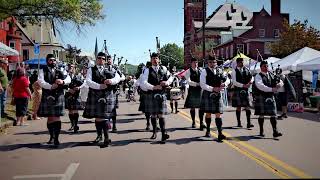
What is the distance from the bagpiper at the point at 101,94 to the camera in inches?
359

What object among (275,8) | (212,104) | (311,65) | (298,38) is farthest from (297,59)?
(275,8)

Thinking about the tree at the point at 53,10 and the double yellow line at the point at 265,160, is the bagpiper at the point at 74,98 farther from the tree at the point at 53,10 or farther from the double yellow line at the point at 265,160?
the tree at the point at 53,10

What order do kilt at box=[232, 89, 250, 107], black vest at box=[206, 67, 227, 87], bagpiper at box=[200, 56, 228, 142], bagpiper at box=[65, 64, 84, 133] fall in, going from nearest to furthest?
bagpiper at box=[200, 56, 228, 142] < black vest at box=[206, 67, 227, 87] < bagpiper at box=[65, 64, 84, 133] < kilt at box=[232, 89, 250, 107]

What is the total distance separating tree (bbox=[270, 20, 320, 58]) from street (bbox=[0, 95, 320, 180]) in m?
38.0

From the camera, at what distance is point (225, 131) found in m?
11.4

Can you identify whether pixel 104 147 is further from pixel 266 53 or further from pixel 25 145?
pixel 266 53

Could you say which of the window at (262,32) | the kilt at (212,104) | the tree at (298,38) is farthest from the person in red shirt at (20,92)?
the window at (262,32)

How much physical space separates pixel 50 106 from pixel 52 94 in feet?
0.88

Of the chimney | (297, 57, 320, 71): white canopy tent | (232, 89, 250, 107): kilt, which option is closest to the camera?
(232, 89, 250, 107): kilt

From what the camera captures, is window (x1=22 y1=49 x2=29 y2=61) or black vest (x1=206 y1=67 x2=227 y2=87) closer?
black vest (x1=206 y1=67 x2=227 y2=87)

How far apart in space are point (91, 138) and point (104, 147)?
4.95 feet

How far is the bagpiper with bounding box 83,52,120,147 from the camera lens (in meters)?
9.11

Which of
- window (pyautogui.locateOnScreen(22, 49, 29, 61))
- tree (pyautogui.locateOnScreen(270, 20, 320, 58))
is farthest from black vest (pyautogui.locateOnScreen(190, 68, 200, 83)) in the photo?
window (pyautogui.locateOnScreen(22, 49, 29, 61))

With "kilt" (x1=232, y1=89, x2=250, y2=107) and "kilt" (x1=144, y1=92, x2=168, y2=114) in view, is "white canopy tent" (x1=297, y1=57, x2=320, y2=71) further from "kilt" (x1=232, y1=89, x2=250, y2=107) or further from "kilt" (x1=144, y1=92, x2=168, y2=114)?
"kilt" (x1=144, y1=92, x2=168, y2=114)
